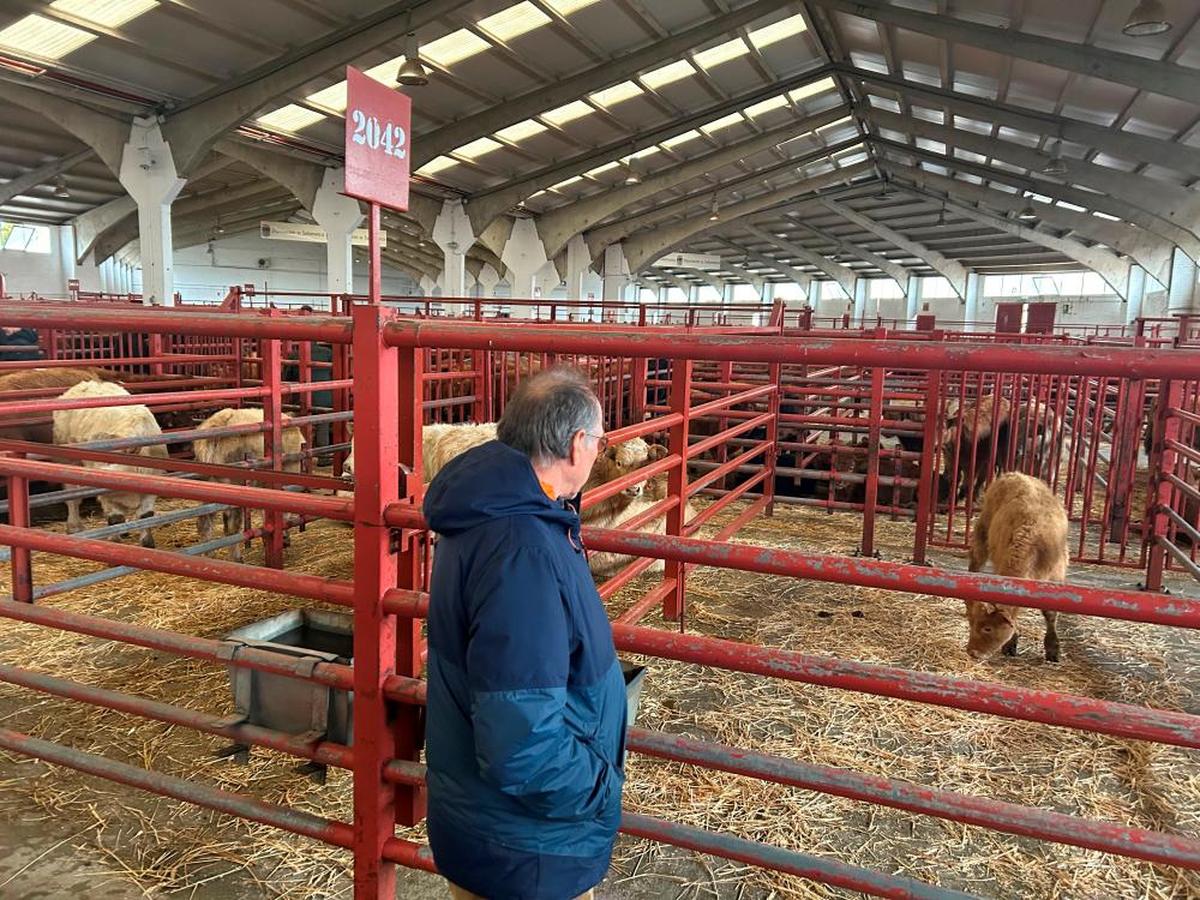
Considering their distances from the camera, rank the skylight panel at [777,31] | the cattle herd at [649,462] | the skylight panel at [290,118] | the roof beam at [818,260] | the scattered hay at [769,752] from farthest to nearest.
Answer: the roof beam at [818,260]
the skylight panel at [777,31]
the skylight panel at [290,118]
the cattle herd at [649,462]
the scattered hay at [769,752]

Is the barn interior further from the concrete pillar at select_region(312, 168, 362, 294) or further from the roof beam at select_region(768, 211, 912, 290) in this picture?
the roof beam at select_region(768, 211, 912, 290)

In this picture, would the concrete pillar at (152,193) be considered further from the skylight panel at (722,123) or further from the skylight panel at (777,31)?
the skylight panel at (722,123)

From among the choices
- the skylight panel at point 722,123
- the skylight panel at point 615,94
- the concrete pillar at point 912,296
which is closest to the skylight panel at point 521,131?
the skylight panel at point 615,94

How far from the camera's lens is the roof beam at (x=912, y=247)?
33.2 m

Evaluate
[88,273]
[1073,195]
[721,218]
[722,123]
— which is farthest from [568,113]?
[88,273]

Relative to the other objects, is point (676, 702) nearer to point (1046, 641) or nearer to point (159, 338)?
point (1046, 641)

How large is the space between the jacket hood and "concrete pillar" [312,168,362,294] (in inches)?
735

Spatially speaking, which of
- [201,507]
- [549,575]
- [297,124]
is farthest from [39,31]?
[549,575]

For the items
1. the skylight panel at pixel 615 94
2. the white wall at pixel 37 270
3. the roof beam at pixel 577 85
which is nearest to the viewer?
the roof beam at pixel 577 85

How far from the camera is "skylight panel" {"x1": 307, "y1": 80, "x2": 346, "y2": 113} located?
15547mm

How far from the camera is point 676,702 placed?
13.6ft

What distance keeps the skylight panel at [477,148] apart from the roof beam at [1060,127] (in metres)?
9.07

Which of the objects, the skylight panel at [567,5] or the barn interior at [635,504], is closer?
the barn interior at [635,504]

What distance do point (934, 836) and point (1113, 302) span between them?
129ft
